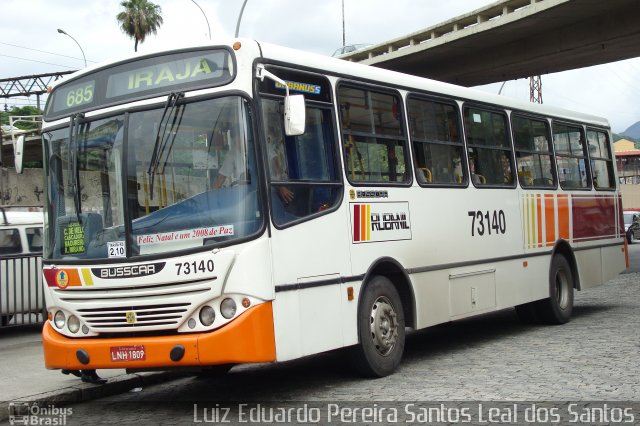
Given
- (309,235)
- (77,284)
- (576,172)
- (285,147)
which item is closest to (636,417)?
(309,235)

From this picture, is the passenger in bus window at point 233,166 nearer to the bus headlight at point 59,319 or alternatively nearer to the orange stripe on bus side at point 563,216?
the bus headlight at point 59,319

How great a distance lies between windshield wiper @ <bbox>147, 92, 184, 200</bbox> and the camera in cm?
742

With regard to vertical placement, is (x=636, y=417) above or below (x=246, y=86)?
below

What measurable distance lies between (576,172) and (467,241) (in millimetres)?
4310

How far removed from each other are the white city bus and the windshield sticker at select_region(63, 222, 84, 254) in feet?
0.05

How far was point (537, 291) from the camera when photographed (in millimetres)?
12367

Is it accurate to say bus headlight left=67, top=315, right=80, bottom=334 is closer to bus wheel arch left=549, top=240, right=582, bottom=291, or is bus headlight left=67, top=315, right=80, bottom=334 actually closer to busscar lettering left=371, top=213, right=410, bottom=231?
busscar lettering left=371, top=213, right=410, bottom=231

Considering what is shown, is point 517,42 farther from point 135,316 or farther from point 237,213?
point 135,316

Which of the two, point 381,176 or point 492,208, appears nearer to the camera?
point 381,176

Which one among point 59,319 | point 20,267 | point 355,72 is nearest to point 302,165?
point 355,72

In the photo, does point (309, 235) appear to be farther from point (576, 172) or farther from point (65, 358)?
point (576, 172)

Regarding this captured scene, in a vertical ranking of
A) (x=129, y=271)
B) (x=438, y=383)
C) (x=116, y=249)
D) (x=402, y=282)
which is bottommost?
(x=438, y=383)

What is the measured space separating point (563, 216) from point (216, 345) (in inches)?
310

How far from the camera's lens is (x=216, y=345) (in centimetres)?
699
